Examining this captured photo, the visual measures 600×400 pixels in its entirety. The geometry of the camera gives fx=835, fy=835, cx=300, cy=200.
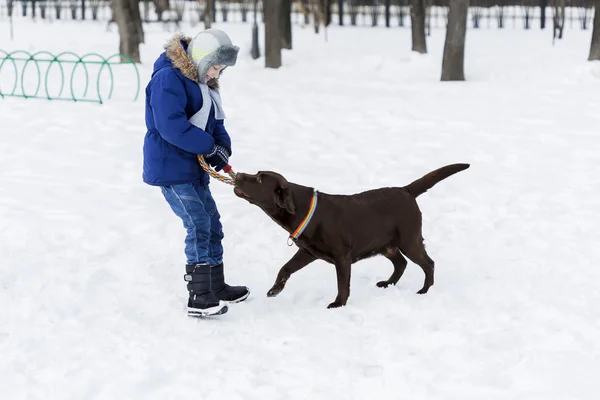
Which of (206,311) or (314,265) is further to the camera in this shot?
(314,265)

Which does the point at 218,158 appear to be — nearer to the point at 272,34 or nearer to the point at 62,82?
the point at 62,82

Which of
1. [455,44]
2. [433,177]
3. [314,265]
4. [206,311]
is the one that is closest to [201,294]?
[206,311]

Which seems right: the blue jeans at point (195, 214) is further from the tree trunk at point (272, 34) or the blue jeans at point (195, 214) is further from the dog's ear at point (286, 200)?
the tree trunk at point (272, 34)

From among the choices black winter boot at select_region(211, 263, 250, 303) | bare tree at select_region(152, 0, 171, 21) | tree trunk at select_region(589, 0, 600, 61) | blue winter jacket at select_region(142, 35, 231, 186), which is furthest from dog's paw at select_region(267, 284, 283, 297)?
bare tree at select_region(152, 0, 171, 21)

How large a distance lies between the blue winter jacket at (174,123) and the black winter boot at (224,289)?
2.09 ft

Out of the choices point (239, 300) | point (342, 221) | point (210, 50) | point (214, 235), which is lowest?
point (239, 300)

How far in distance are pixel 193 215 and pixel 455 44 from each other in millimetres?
10324

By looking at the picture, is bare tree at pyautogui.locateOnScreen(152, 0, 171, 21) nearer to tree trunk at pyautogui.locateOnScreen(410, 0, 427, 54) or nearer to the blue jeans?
tree trunk at pyautogui.locateOnScreen(410, 0, 427, 54)

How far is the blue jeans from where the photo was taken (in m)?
4.78

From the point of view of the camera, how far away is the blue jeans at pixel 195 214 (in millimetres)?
4777

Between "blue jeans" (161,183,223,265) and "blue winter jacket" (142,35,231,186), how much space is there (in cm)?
7

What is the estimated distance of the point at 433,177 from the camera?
5.31m

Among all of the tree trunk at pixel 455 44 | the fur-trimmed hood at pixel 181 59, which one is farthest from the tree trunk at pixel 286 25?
the fur-trimmed hood at pixel 181 59

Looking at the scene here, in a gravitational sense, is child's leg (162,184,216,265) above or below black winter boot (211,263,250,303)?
above
